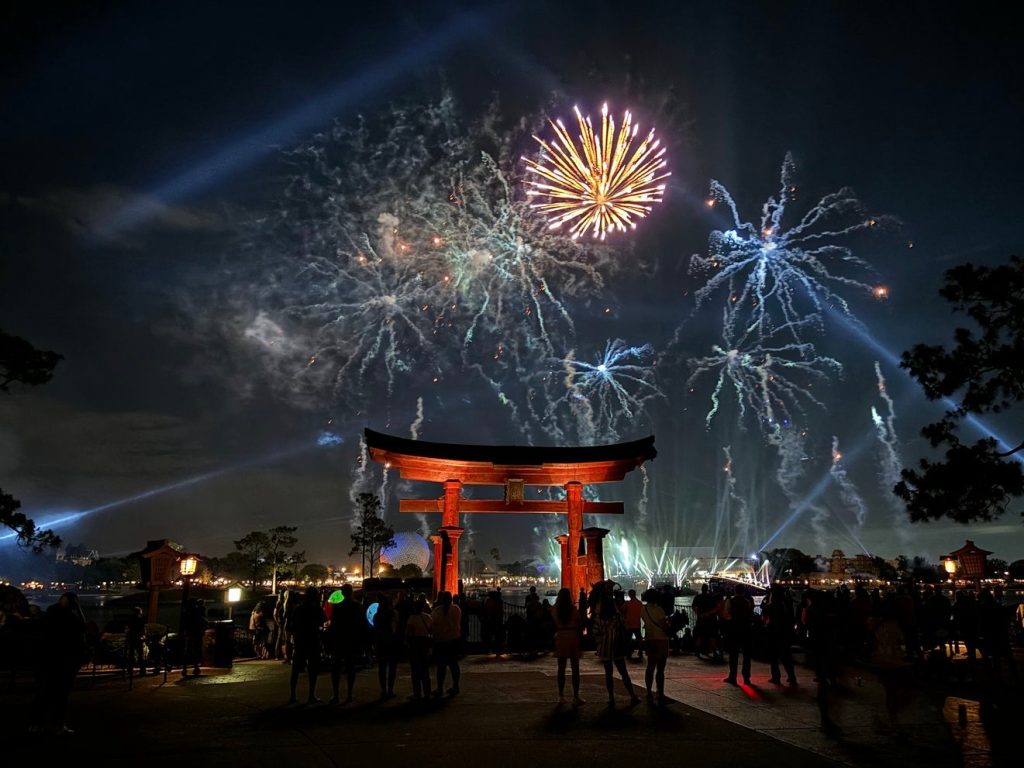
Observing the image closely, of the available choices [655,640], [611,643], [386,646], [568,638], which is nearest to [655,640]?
[655,640]

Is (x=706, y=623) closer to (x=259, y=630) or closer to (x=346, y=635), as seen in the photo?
(x=346, y=635)

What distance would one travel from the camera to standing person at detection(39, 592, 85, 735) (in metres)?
8.38

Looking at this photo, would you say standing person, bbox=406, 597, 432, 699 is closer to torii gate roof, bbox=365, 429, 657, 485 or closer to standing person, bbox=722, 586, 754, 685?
standing person, bbox=722, 586, 754, 685

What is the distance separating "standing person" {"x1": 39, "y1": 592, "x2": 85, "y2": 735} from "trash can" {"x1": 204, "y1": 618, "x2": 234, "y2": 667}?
7.05 m

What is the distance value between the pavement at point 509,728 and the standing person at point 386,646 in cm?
34

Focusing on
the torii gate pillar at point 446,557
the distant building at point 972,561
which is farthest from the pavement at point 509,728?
the distant building at point 972,561

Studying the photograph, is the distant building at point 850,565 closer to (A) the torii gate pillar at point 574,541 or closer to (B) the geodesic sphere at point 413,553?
(B) the geodesic sphere at point 413,553

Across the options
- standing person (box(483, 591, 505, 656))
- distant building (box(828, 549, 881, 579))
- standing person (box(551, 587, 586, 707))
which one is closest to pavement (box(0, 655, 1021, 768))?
standing person (box(551, 587, 586, 707))

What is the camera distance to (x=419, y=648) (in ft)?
34.5

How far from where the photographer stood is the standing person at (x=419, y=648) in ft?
34.3

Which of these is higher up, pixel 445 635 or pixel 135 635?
pixel 445 635

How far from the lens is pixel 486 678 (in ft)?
44.0

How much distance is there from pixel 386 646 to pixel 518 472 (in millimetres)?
13940

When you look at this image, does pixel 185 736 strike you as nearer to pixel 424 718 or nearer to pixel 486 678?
pixel 424 718
